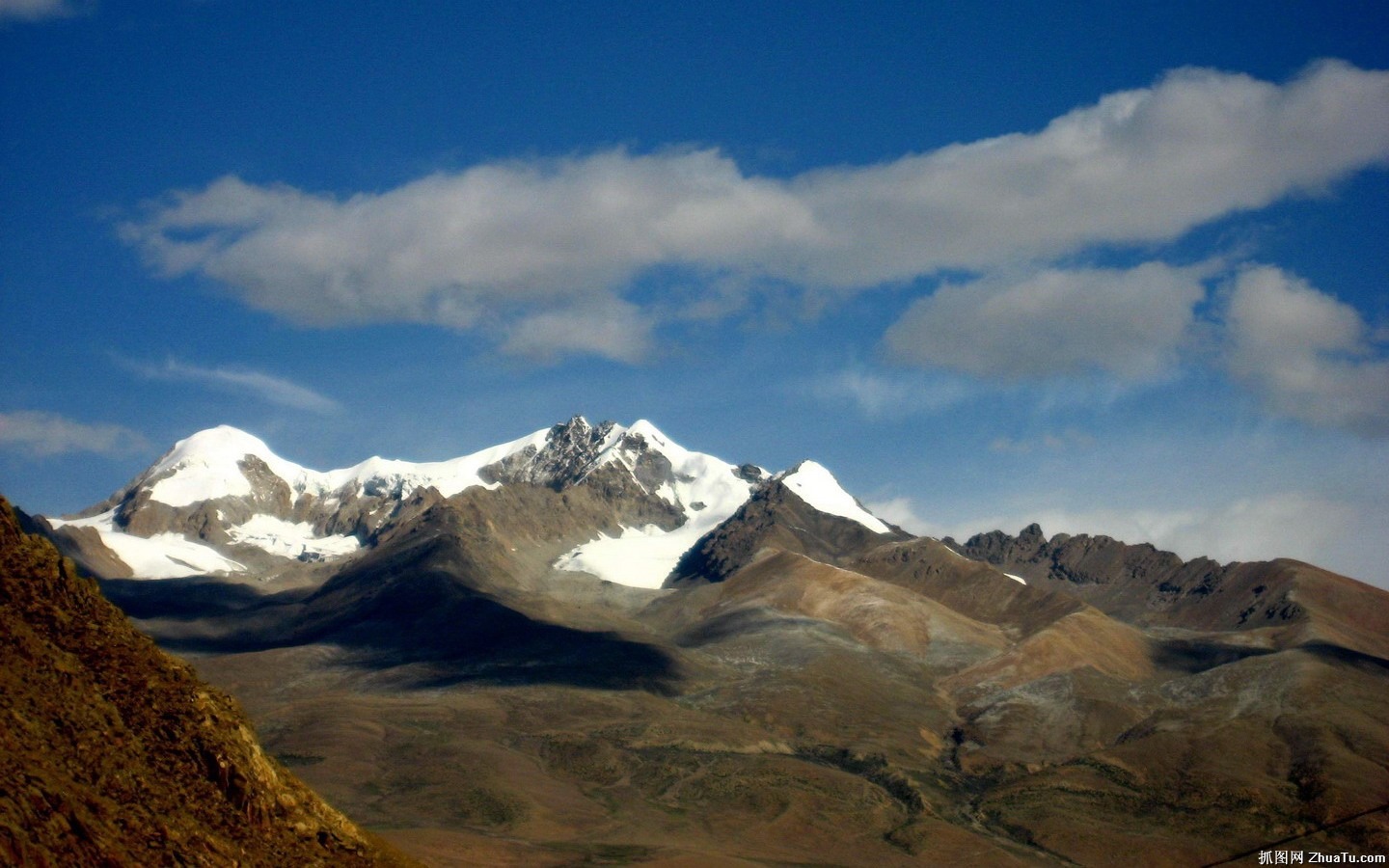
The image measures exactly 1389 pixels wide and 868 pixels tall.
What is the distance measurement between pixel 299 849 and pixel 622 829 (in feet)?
355

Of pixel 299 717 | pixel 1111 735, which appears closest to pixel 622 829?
pixel 299 717

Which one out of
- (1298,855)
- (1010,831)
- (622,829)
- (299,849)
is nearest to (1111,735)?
(1010,831)

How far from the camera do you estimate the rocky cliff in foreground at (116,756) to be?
3169 centimetres

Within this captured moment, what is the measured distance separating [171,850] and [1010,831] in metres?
134

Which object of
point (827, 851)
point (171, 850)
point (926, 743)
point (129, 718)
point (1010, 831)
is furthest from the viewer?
point (926, 743)

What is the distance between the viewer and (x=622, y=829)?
14312 centimetres

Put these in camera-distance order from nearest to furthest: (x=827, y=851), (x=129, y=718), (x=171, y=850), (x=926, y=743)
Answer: (x=171, y=850)
(x=129, y=718)
(x=827, y=851)
(x=926, y=743)

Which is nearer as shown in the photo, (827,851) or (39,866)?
(39,866)

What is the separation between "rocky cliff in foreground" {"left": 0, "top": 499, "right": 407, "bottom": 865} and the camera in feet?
104

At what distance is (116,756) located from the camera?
3544cm

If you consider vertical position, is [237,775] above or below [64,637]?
below

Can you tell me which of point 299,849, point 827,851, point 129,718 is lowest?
point 827,851

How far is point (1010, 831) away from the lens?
154750 mm

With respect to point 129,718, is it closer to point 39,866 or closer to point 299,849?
point 299,849
